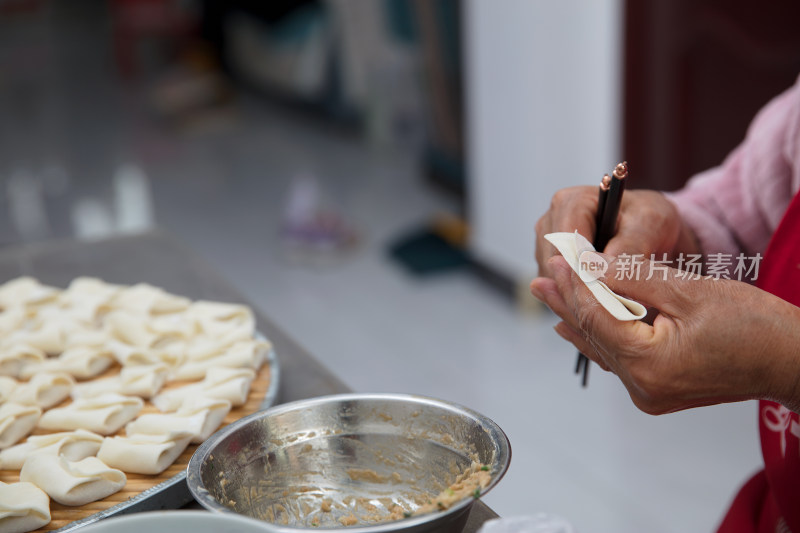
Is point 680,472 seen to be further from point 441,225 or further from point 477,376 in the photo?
point 441,225

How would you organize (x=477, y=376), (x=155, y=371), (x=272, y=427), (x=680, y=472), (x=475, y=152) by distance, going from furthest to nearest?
1. (x=475, y=152)
2. (x=477, y=376)
3. (x=680, y=472)
4. (x=155, y=371)
5. (x=272, y=427)

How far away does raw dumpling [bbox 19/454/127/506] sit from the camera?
30.6 inches

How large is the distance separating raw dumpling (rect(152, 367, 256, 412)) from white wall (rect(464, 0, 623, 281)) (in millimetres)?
1852

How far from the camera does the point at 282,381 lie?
1046 millimetres

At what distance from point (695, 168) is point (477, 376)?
867 millimetres

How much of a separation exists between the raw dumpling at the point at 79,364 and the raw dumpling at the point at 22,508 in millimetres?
249

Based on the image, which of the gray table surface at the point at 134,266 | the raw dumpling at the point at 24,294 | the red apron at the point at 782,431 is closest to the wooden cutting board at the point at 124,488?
the gray table surface at the point at 134,266

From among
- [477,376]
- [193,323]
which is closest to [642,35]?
[477,376]

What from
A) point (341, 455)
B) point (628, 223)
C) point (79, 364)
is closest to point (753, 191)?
point (628, 223)

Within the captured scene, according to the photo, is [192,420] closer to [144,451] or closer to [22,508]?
[144,451]

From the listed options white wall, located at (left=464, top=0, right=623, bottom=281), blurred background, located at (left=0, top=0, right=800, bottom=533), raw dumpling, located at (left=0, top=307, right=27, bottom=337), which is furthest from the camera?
white wall, located at (left=464, top=0, right=623, bottom=281)

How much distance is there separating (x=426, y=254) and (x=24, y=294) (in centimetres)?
235

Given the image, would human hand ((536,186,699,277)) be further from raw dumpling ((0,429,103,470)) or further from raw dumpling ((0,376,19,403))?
raw dumpling ((0,376,19,403))

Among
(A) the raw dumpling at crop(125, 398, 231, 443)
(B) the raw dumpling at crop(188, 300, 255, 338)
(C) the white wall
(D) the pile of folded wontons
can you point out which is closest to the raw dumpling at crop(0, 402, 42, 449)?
(D) the pile of folded wontons
